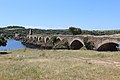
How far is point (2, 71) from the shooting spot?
25359 millimetres

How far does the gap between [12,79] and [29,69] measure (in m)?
4.13

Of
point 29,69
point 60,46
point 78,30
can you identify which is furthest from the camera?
point 78,30

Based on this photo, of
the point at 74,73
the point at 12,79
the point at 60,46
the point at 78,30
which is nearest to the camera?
the point at 12,79

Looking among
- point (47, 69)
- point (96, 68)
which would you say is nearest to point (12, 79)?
point (47, 69)

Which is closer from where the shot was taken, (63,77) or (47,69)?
(63,77)

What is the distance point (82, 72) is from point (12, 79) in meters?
6.03

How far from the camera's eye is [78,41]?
68.1 metres

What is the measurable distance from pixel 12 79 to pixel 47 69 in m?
4.91

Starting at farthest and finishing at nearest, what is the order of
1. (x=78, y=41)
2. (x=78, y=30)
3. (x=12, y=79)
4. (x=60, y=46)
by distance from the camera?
1. (x=78, y=30)
2. (x=60, y=46)
3. (x=78, y=41)
4. (x=12, y=79)

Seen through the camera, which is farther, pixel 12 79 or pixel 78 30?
pixel 78 30

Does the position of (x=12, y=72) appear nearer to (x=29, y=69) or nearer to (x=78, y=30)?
(x=29, y=69)

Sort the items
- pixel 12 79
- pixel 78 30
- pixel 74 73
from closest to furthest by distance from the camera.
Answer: pixel 12 79
pixel 74 73
pixel 78 30

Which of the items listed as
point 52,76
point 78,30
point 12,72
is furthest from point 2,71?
point 78,30

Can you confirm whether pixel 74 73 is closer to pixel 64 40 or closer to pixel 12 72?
pixel 12 72
